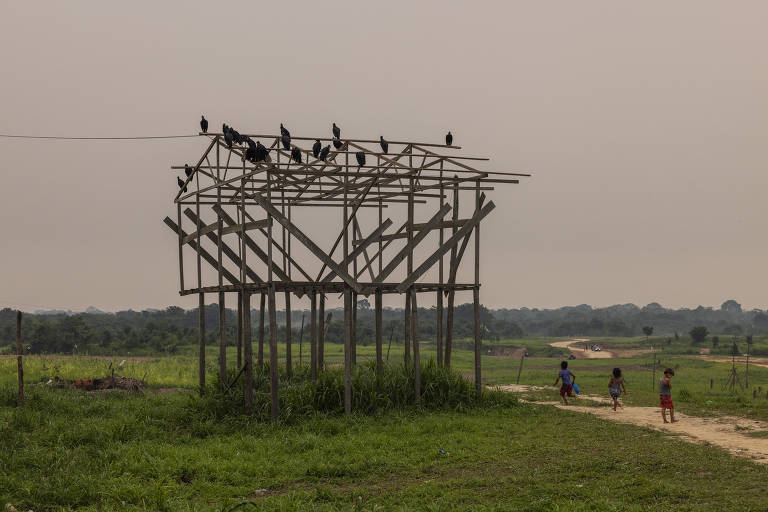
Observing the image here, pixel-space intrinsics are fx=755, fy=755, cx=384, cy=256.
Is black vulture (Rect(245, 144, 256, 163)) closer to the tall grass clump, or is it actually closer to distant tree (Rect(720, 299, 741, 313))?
the tall grass clump

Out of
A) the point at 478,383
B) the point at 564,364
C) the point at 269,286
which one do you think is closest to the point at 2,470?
the point at 269,286

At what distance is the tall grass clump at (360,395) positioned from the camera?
1631 centimetres

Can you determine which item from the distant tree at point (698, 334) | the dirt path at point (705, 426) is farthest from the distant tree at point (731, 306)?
the dirt path at point (705, 426)

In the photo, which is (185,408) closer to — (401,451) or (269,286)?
(269,286)

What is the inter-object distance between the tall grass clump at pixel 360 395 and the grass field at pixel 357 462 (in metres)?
0.43

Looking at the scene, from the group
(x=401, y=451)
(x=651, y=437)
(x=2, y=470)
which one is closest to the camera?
(x=2, y=470)

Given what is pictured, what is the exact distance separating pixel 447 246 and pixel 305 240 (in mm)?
3580

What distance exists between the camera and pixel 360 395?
656 inches

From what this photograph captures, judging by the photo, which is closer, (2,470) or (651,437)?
(2,470)

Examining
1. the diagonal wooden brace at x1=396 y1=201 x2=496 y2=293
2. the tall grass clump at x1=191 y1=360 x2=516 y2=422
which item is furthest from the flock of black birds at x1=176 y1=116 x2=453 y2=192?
the tall grass clump at x1=191 y1=360 x2=516 y2=422

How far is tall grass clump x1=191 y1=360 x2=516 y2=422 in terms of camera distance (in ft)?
53.5

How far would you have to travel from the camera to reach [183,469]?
40.1 feet

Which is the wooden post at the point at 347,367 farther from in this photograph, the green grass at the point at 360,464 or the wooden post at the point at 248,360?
the wooden post at the point at 248,360

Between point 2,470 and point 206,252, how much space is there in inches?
332
